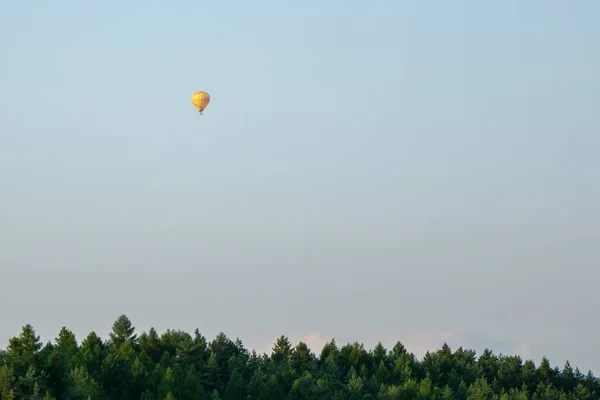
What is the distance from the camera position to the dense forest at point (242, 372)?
357ft

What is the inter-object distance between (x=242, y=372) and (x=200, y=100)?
33.3 m

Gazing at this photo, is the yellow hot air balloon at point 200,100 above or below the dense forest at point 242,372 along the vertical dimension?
above

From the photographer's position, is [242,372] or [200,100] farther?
[200,100]

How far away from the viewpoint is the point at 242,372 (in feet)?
434

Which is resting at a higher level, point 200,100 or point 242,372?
point 200,100

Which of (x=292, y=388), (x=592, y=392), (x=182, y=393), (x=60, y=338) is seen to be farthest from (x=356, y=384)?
(x=592, y=392)

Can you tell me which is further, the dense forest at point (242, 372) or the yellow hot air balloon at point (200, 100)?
the yellow hot air balloon at point (200, 100)

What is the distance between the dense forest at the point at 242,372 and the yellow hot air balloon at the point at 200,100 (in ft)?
88.0

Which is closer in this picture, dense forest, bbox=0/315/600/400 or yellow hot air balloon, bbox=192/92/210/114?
dense forest, bbox=0/315/600/400

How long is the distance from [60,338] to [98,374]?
48.2 ft

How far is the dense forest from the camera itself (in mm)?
108812

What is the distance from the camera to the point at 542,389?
150500 millimetres

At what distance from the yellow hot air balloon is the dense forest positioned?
26.8m

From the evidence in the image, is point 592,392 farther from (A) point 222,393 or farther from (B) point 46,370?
(B) point 46,370
